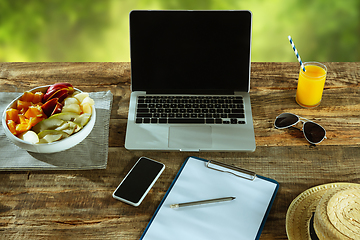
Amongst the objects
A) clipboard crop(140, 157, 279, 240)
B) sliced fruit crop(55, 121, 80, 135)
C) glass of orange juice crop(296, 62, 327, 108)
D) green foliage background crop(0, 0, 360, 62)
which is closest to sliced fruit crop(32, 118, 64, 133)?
sliced fruit crop(55, 121, 80, 135)

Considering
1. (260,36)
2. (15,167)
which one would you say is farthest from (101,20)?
(15,167)

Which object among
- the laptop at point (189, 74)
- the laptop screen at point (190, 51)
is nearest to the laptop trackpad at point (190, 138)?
the laptop at point (189, 74)

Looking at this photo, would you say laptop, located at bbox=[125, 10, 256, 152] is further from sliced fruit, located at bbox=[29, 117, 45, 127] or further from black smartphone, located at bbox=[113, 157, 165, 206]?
sliced fruit, located at bbox=[29, 117, 45, 127]

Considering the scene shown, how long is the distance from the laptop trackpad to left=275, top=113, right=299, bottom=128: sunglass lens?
0.23 m

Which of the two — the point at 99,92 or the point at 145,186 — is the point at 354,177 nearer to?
the point at 145,186

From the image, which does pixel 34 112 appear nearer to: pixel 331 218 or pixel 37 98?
pixel 37 98

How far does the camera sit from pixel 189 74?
1101 mm

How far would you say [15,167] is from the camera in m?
0.89

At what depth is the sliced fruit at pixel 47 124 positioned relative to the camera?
88 centimetres

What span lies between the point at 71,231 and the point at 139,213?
0.17m

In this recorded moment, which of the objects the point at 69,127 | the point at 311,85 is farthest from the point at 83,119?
the point at 311,85

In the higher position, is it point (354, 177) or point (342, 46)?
point (354, 177)

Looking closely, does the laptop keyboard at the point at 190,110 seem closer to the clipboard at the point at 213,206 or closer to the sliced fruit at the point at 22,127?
the clipboard at the point at 213,206

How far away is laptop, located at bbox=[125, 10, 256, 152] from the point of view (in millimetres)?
1009
